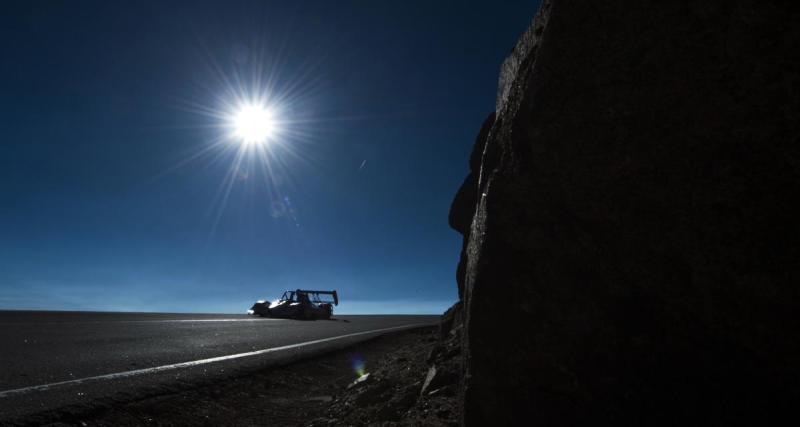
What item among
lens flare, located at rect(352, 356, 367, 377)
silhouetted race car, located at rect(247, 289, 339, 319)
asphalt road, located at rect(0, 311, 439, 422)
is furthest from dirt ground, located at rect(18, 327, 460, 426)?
silhouetted race car, located at rect(247, 289, 339, 319)

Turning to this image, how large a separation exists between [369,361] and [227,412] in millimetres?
4746

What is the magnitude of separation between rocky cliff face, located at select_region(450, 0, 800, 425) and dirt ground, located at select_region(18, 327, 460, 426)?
3.93 feet

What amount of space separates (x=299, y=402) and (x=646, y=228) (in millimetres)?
4437

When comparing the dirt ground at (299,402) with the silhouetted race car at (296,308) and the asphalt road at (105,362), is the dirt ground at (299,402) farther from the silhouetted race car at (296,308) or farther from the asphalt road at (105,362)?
the silhouetted race car at (296,308)

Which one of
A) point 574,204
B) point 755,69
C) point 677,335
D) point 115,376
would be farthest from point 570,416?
point 115,376

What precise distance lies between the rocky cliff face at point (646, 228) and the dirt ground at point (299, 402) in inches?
47.1

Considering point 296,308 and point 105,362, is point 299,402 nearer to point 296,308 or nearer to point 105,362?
point 105,362

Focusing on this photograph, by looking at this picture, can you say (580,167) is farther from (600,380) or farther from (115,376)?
(115,376)

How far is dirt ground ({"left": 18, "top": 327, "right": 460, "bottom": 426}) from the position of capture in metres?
3.14

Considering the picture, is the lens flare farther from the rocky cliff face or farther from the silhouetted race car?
the silhouetted race car

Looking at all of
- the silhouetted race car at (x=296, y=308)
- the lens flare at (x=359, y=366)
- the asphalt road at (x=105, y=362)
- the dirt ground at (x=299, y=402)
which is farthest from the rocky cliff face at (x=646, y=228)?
the silhouetted race car at (x=296, y=308)

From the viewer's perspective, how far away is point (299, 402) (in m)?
4.93

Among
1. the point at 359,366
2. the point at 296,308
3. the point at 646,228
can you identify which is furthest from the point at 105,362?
the point at 296,308

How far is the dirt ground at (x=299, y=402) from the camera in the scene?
3.14 metres
